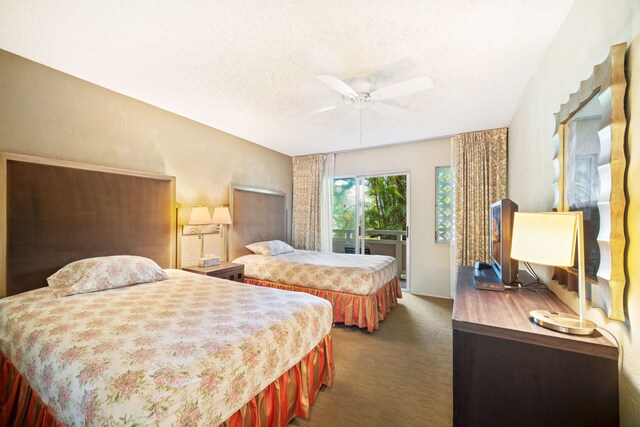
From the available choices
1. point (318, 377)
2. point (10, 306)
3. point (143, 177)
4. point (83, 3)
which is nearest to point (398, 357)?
point (318, 377)

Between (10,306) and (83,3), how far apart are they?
201cm

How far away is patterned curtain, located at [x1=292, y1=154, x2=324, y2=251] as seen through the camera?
5.36 m

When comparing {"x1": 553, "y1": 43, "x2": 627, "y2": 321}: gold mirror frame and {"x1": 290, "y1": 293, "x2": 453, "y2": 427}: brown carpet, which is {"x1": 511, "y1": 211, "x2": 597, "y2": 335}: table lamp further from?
{"x1": 290, "y1": 293, "x2": 453, "y2": 427}: brown carpet

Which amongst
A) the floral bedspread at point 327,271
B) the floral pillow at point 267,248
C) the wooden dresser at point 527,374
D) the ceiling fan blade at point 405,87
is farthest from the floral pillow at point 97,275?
the ceiling fan blade at point 405,87

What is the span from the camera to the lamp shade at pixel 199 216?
129 inches

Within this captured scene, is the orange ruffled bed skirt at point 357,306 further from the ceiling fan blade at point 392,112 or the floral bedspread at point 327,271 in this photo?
the ceiling fan blade at point 392,112

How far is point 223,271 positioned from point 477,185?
3804mm

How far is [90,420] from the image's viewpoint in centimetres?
98

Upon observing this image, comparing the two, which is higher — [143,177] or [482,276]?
[143,177]

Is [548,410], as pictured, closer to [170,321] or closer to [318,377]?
[318,377]

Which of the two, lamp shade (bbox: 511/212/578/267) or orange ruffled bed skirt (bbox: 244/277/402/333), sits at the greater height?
lamp shade (bbox: 511/212/578/267)

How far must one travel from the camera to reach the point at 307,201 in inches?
215

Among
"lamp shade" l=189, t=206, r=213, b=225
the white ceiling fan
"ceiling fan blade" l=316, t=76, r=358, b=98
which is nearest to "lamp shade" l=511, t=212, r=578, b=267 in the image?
the white ceiling fan

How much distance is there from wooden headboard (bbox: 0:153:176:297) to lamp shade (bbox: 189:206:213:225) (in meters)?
0.29
